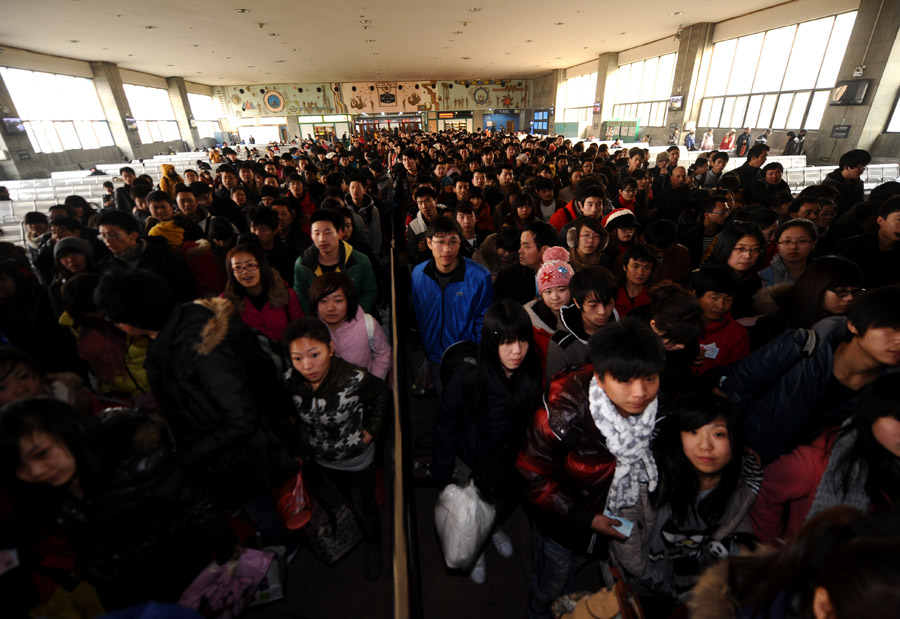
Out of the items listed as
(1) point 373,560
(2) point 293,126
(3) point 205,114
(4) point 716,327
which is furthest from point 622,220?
(3) point 205,114

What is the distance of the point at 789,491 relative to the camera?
1588 mm

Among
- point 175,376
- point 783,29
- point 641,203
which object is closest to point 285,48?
point 641,203

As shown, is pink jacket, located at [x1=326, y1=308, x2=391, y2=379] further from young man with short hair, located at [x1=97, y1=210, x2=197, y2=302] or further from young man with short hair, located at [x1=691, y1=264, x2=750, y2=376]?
young man with short hair, located at [x1=691, y1=264, x2=750, y2=376]

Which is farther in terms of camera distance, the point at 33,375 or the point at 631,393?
the point at 33,375

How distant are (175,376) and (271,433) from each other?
50 cm

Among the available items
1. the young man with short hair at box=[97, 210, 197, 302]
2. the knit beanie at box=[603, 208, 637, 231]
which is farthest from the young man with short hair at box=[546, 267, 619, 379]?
the young man with short hair at box=[97, 210, 197, 302]

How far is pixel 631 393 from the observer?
1.48 meters

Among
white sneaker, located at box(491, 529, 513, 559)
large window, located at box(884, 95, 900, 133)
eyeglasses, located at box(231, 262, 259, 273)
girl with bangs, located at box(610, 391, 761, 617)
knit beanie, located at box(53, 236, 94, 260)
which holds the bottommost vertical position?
white sneaker, located at box(491, 529, 513, 559)

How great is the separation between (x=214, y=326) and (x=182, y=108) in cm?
3408

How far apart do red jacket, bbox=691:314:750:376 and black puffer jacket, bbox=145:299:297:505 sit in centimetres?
249

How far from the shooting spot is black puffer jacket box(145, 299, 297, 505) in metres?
1.64

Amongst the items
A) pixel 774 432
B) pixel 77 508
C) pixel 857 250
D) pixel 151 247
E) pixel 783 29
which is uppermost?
pixel 783 29

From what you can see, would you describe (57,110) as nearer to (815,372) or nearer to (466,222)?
(466,222)

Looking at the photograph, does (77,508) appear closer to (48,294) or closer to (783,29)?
(48,294)
